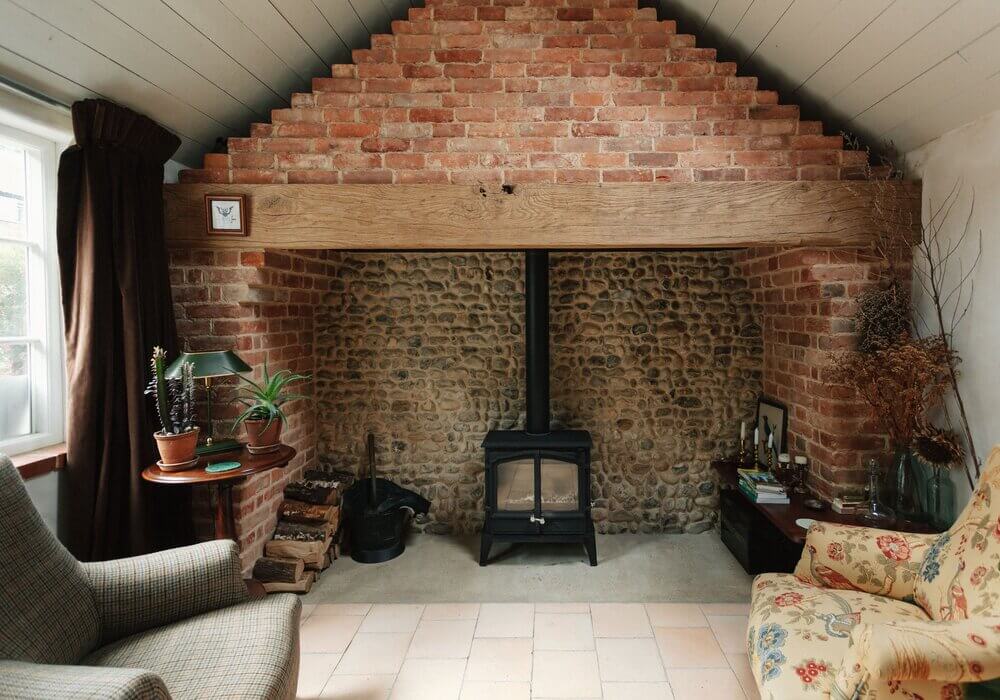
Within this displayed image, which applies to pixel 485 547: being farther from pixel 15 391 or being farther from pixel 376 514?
pixel 15 391

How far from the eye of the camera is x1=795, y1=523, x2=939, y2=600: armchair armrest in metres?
2.10

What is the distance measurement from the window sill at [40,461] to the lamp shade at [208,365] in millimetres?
→ 588

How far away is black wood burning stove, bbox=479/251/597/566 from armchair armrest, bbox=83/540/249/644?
1.73 metres

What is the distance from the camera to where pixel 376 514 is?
3.56m

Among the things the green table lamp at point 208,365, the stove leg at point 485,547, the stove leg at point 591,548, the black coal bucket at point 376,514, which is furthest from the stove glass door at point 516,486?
the green table lamp at point 208,365

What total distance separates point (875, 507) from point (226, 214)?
3.59m

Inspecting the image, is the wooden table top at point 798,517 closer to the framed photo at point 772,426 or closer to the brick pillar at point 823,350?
the brick pillar at point 823,350

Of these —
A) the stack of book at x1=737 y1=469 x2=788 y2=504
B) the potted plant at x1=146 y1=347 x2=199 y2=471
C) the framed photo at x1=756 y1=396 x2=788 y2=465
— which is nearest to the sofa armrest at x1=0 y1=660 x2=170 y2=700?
the potted plant at x1=146 y1=347 x2=199 y2=471

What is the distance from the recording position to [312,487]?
3455mm

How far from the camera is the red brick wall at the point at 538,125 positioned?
279 centimetres

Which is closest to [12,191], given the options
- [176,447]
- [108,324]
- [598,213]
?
[108,324]

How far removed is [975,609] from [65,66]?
3.84 meters

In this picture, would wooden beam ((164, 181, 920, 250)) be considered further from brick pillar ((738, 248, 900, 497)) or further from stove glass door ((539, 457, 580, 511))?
stove glass door ((539, 457, 580, 511))

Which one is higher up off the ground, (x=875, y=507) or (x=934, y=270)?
(x=934, y=270)
